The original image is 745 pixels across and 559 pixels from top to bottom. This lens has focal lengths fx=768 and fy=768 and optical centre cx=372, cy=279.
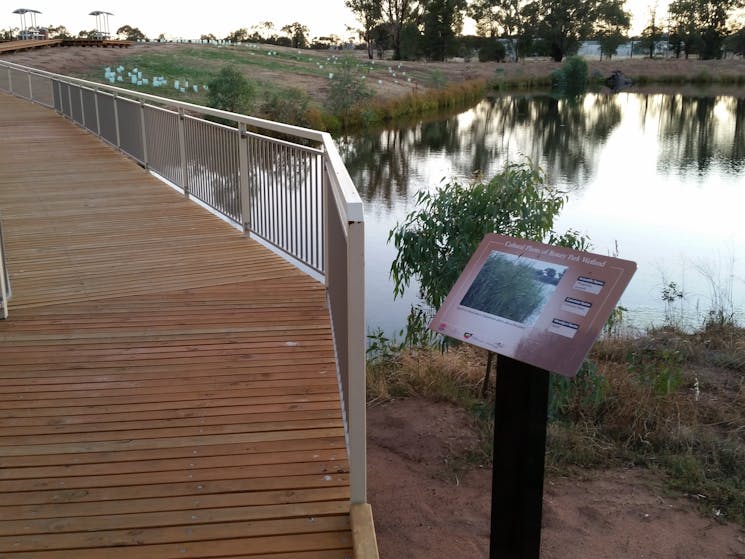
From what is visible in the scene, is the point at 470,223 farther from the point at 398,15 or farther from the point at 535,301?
the point at 398,15

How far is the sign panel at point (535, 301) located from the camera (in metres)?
2.33

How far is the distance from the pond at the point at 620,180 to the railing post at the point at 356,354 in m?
5.23

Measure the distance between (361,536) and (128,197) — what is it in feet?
25.9

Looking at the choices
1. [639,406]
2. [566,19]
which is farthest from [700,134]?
[566,19]

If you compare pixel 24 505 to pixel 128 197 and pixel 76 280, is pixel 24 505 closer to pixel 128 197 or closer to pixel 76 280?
pixel 76 280

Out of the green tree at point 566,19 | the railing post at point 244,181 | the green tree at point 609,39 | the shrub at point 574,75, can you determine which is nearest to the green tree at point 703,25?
the green tree at point 609,39

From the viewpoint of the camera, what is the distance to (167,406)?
3.87 m

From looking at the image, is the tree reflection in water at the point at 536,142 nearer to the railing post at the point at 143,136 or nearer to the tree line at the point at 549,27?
the railing post at the point at 143,136

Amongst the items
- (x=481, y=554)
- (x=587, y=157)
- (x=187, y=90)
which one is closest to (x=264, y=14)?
(x=187, y=90)

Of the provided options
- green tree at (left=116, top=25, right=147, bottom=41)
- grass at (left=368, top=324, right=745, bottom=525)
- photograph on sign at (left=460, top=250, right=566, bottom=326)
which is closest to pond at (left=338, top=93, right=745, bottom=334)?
grass at (left=368, top=324, right=745, bottom=525)

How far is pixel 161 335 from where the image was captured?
16.1 feet

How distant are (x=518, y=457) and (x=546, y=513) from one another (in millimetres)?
2331

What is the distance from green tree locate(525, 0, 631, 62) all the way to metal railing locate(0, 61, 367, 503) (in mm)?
69796

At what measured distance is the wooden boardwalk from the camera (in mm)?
2895
